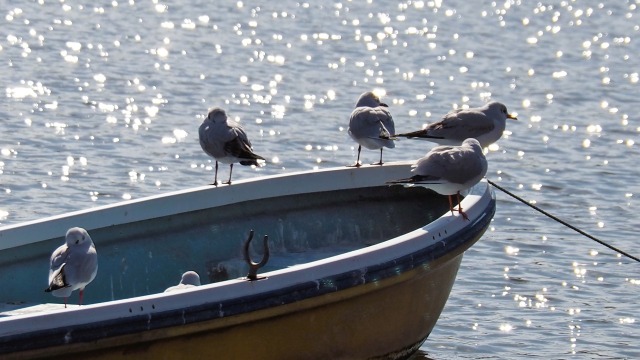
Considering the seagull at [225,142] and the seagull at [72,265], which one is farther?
the seagull at [225,142]

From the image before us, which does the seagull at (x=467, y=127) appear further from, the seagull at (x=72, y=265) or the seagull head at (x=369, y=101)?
the seagull at (x=72, y=265)

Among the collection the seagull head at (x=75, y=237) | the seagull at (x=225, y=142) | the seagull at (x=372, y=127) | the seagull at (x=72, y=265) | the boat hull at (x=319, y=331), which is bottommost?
the boat hull at (x=319, y=331)

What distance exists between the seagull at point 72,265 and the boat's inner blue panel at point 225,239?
88 centimetres

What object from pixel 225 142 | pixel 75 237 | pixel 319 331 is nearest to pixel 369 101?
pixel 225 142

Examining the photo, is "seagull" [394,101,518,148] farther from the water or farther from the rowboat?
the water

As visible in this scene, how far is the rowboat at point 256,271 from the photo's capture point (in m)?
6.87

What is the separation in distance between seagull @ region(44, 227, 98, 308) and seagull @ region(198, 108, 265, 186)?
216cm

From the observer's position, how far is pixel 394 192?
32.3 ft

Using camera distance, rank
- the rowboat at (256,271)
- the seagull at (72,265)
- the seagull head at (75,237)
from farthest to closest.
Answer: the seagull head at (75,237)
the seagull at (72,265)
the rowboat at (256,271)

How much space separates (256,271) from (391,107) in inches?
474

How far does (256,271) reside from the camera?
23.7 feet

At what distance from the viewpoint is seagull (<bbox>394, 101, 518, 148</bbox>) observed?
32.4ft

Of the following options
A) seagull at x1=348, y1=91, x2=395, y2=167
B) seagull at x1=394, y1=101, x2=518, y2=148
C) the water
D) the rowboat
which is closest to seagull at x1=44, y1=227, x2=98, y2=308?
the rowboat

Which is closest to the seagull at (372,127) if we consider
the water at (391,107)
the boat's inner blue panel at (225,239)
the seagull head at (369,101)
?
the boat's inner blue panel at (225,239)
